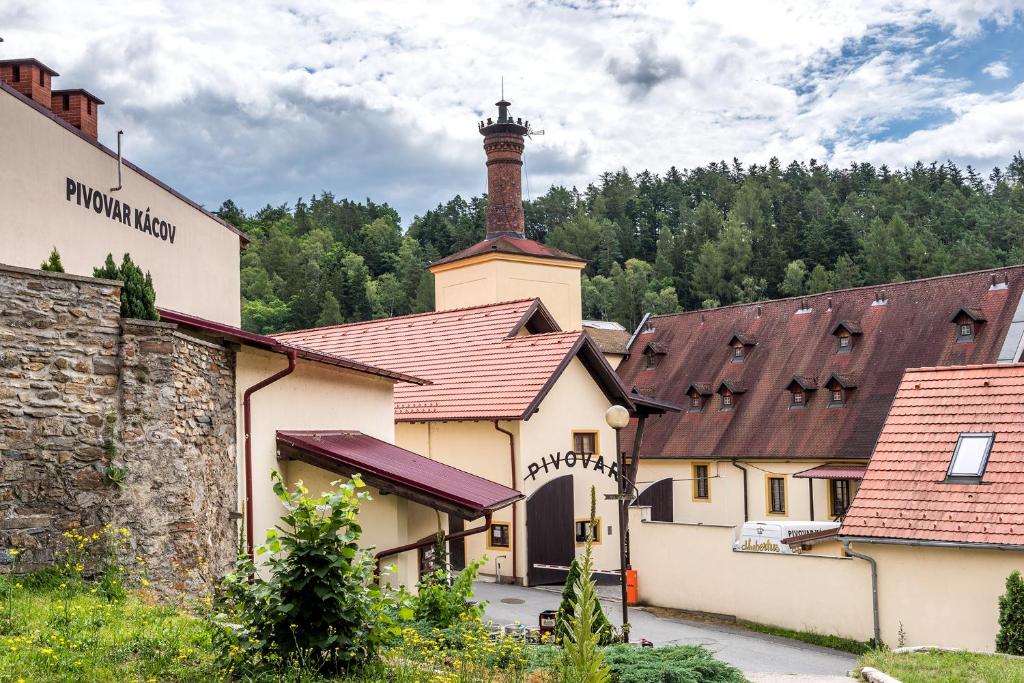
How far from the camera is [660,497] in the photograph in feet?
115

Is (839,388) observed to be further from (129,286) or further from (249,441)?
(129,286)

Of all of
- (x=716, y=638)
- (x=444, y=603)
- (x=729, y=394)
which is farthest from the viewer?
(x=729, y=394)

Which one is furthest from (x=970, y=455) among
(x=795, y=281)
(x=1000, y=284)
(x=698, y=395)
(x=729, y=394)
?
(x=795, y=281)

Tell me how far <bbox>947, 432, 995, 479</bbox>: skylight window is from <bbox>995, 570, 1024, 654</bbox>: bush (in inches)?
101

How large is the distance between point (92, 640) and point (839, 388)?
28.8 meters

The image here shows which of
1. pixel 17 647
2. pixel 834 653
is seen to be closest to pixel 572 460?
pixel 834 653

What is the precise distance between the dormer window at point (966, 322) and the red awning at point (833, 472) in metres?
5.59

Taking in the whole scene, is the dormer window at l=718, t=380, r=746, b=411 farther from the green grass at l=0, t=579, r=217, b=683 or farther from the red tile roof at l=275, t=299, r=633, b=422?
the green grass at l=0, t=579, r=217, b=683

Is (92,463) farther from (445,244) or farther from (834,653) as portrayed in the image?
(445,244)

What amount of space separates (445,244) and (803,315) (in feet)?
225

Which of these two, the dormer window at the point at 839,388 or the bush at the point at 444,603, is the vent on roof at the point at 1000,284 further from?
the bush at the point at 444,603

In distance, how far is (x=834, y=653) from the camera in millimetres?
16656

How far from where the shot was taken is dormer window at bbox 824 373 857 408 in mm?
32094

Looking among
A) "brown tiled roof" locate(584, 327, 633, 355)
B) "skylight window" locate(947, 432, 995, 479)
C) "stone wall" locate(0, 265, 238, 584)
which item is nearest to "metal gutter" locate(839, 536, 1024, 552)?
"skylight window" locate(947, 432, 995, 479)
